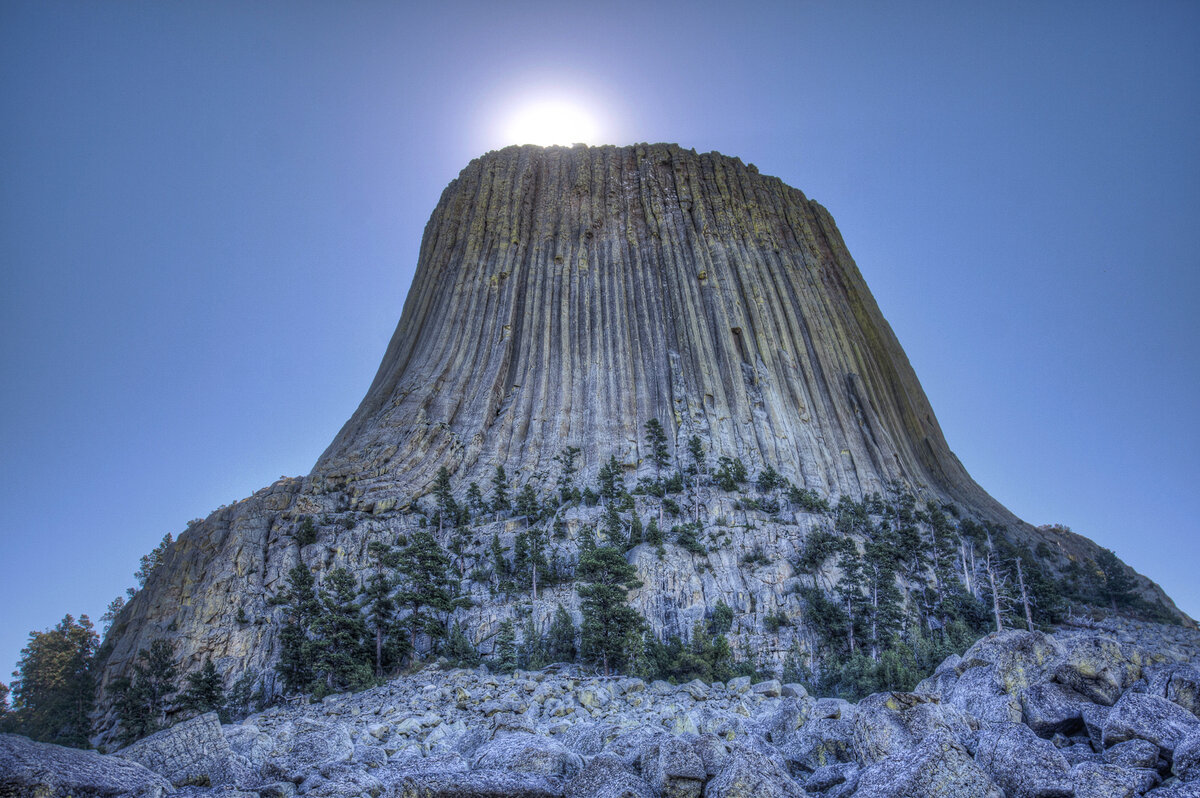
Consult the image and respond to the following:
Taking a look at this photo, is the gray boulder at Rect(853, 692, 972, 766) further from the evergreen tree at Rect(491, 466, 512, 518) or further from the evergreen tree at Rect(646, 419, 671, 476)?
the evergreen tree at Rect(646, 419, 671, 476)

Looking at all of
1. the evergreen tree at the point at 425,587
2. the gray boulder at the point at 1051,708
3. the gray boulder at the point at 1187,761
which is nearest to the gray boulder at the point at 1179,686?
the gray boulder at the point at 1051,708

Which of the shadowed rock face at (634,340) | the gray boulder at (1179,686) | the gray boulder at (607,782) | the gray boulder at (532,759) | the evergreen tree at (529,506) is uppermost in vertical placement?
the shadowed rock face at (634,340)

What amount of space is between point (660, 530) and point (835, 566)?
→ 9271 millimetres

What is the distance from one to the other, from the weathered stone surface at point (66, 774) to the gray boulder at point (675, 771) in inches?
213

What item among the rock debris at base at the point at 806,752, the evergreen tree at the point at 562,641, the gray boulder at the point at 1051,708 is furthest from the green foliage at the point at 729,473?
the gray boulder at the point at 1051,708

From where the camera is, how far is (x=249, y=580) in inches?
1272

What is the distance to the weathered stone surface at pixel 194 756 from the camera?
8312mm

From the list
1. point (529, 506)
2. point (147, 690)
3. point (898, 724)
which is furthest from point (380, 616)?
point (898, 724)

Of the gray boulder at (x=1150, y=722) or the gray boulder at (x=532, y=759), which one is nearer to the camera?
the gray boulder at (x=1150, y=722)

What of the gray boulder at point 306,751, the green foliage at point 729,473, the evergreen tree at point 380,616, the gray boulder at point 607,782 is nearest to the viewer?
the gray boulder at point 607,782

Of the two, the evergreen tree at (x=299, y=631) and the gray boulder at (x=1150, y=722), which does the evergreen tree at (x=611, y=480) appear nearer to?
the evergreen tree at (x=299, y=631)

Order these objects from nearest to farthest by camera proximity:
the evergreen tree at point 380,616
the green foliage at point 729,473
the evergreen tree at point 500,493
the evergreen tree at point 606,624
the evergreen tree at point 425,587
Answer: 1. the evergreen tree at point 606,624
2. the evergreen tree at point 380,616
3. the evergreen tree at point 425,587
4. the evergreen tree at point 500,493
5. the green foliage at point 729,473

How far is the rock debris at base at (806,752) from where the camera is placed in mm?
6871

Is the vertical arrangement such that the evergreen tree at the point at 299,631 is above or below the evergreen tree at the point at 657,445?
below
